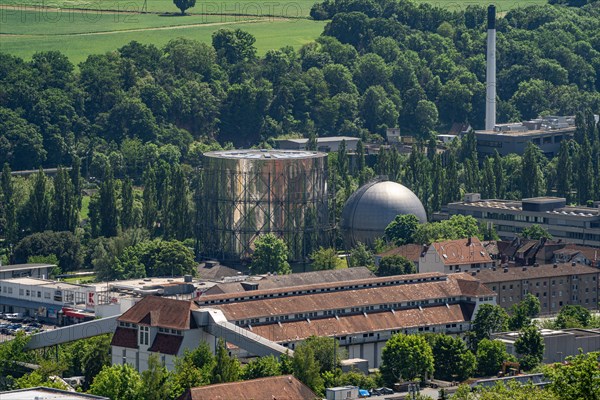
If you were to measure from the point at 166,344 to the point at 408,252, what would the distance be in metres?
41.1

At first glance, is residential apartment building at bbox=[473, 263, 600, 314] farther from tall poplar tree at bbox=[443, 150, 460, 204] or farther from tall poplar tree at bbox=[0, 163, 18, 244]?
tall poplar tree at bbox=[0, 163, 18, 244]

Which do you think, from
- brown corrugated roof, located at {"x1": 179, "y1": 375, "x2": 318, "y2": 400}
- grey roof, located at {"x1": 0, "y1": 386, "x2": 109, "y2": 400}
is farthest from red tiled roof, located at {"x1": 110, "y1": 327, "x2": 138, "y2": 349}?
grey roof, located at {"x1": 0, "y1": 386, "x2": 109, "y2": 400}

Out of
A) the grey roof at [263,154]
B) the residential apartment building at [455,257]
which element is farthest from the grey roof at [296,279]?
the grey roof at [263,154]

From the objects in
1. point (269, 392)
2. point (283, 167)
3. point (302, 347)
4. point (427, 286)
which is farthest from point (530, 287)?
point (269, 392)

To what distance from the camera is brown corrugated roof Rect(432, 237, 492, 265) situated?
537ft

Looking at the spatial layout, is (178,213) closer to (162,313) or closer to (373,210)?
(373,210)

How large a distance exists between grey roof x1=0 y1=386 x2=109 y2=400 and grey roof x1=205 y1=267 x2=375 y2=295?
1420 inches

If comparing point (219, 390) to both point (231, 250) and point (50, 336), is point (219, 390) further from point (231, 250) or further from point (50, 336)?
point (231, 250)

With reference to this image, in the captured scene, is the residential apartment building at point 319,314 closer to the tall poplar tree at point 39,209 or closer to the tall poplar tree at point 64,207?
the tall poplar tree at point 64,207

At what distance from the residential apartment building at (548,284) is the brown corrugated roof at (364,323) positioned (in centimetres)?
1246

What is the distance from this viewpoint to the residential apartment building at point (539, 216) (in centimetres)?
17700

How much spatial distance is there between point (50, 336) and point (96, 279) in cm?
3407

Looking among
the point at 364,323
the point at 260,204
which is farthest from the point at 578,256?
the point at 364,323

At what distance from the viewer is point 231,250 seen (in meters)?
174
